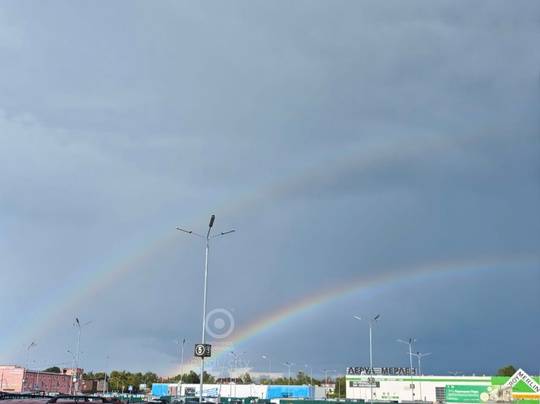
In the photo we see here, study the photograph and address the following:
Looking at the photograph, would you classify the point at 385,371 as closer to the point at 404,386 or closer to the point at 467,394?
the point at 404,386

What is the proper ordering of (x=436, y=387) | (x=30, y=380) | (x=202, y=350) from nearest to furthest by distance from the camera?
(x=202, y=350) → (x=436, y=387) → (x=30, y=380)

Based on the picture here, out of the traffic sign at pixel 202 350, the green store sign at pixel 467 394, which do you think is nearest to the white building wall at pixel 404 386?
the green store sign at pixel 467 394

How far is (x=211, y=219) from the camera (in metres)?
45.6

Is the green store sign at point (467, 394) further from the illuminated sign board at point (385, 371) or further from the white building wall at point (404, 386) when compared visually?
the illuminated sign board at point (385, 371)

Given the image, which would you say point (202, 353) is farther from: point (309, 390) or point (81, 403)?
point (309, 390)

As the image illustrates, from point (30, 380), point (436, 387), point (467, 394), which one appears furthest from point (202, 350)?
point (30, 380)

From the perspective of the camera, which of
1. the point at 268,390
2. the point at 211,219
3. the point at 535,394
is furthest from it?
the point at 268,390

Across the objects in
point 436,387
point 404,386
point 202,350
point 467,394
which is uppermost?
point 202,350

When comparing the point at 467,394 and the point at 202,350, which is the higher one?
the point at 202,350

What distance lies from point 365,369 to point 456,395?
3382 centimetres

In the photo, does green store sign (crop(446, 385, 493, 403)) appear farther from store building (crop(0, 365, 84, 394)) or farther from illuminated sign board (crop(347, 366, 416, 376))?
store building (crop(0, 365, 84, 394))

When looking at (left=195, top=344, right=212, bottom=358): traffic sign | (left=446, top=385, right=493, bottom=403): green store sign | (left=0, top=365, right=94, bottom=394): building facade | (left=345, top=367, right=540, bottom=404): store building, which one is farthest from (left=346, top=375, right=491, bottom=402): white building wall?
(left=195, top=344, right=212, bottom=358): traffic sign

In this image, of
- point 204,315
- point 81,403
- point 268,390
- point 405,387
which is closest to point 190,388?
point 268,390

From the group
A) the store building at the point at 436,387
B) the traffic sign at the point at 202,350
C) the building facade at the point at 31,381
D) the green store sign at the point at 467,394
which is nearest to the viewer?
the traffic sign at the point at 202,350
